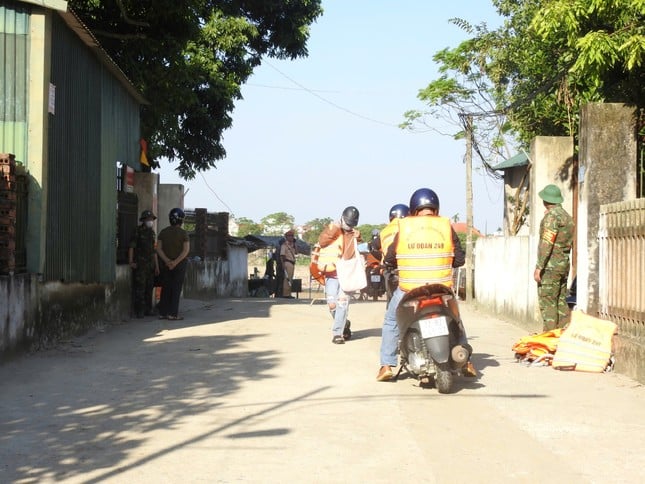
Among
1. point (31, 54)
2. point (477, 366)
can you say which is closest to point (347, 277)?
point (477, 366)

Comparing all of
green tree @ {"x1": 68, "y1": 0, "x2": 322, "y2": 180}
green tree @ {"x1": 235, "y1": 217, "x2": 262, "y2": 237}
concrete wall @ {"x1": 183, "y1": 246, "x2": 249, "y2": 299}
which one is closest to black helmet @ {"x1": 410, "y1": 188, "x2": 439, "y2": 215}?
green tree @ {"x1": 68, "y1": 0, "x2": 322, "y2": 180}

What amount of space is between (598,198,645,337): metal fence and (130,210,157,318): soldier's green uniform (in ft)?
26.8

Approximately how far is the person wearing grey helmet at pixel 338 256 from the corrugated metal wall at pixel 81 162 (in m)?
3.49

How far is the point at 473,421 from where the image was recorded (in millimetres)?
7332

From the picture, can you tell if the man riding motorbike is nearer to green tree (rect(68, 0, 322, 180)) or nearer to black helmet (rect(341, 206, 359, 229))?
black helmet (rect(341, 206, 359, 229))

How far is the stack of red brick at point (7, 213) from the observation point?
34.6 feet

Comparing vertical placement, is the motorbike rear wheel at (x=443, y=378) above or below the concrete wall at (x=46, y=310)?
below

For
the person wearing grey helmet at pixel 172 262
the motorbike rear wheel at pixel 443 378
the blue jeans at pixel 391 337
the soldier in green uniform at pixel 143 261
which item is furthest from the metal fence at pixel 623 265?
Result: the soldier in green uniform at pixel 143 261

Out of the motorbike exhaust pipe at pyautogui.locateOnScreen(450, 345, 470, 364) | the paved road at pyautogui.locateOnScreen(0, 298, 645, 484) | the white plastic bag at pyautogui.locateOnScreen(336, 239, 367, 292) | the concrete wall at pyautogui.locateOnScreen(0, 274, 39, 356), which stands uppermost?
the white plastic bag at pyautogui.locateOnScreen(336, 239, 367, 292)

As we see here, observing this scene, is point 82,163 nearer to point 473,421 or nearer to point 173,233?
point 173,233

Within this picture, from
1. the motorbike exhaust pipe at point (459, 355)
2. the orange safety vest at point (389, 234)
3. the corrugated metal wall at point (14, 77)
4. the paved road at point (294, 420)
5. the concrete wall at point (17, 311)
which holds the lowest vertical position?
the paved road at point (294, 420)

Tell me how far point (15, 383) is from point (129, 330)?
5.39m

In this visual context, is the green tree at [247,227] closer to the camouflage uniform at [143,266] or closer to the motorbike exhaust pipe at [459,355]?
the camouflage uniform at [143,266]

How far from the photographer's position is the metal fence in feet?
32.2
